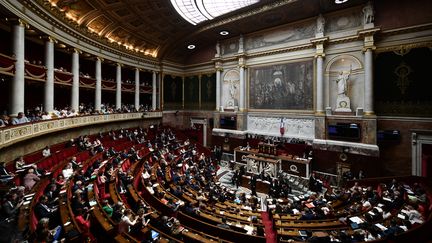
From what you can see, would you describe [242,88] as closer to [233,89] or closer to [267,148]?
[233,89]

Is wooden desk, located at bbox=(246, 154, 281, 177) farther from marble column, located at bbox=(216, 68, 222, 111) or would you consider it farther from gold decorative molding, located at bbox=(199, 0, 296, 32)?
gold decorative molding, located at bbox=(199, 0, 296, 32)

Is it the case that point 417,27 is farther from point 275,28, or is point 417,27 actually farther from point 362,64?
point 275,28

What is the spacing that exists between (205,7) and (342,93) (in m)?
12.4

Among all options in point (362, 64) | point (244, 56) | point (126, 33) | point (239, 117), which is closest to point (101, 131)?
point (126, 33)

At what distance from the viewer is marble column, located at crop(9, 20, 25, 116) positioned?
8.69m

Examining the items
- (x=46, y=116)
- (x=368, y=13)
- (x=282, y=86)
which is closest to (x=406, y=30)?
(x=368, y=13)

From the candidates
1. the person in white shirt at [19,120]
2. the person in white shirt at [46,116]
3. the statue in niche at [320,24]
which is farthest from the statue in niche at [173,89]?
the person in white shirt at [19,120]

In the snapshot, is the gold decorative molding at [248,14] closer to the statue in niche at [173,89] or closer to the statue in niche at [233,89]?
the statue in niche at [233,89]

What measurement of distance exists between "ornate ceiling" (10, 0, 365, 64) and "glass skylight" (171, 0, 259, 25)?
38 cm

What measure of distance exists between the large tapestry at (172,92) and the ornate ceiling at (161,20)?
300 cm

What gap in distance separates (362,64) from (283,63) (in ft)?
18.4

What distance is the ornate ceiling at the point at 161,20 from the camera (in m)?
13.7

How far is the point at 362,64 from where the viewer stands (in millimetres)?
14336

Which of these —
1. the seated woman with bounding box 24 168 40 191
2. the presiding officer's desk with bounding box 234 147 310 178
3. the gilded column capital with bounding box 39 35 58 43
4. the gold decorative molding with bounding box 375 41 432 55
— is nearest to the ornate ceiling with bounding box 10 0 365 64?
the gilded column capital with bounding box 39 35 58 43
